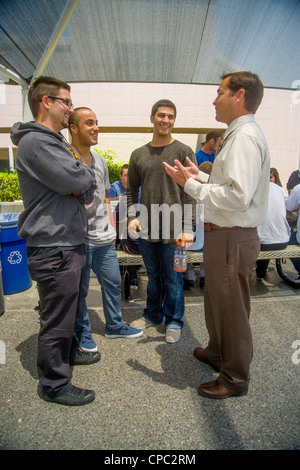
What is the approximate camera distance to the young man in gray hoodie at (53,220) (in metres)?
1.93

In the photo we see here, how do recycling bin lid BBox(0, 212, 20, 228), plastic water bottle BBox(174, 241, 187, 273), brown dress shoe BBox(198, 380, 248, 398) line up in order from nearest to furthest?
1. brown dress shoe BBox(198, 380, 248, 398)
2. plastic water bottle BBox(174, 241, 187, 273)
3. recycling bin lid BBox(0, 212, 20, 228)

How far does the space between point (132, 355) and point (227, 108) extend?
7.39 ft

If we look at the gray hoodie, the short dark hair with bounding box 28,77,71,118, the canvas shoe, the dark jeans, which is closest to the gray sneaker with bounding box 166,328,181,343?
the canvas shoe

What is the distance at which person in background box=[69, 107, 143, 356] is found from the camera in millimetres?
2617

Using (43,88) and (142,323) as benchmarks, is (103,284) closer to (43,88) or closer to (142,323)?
(142,323)

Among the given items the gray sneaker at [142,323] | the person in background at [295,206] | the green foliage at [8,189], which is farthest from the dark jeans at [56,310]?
the green foliage at [8,189]

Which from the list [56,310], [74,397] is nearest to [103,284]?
[56,310]

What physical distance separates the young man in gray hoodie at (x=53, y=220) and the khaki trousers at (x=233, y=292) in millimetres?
995

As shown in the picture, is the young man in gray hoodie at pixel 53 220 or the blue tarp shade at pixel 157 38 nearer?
the young man in gray hoodie at pixel 53 220

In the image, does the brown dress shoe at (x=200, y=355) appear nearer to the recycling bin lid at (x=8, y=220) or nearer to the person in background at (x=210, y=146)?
the recycling bin lid at (x=8, y=220)

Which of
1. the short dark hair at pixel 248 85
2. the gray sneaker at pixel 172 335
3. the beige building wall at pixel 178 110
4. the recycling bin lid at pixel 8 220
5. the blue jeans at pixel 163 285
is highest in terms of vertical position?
the beige building wall at pixel 178 110

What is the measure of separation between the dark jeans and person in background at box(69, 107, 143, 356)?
0.44 m

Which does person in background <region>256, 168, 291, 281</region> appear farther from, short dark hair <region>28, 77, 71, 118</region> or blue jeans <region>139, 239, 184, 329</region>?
short dark hair <region>28, 77, 71, 118</region>

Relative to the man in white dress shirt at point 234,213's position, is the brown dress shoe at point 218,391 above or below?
below
